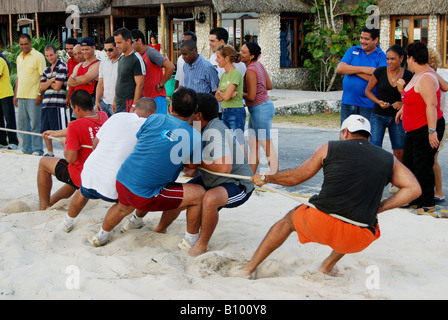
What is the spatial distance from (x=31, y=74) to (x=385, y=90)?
5899 millimetres

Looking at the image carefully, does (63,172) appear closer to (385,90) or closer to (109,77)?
(109,77)

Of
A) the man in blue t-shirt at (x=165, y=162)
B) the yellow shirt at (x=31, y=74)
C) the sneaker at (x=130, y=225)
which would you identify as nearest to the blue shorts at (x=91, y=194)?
the man in blue t-shirt at (x=165, y=162)

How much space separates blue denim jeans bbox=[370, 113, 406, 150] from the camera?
703 centimetres

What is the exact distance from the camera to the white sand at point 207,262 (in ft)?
12.8

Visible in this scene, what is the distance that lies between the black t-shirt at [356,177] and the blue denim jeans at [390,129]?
321 centimetres

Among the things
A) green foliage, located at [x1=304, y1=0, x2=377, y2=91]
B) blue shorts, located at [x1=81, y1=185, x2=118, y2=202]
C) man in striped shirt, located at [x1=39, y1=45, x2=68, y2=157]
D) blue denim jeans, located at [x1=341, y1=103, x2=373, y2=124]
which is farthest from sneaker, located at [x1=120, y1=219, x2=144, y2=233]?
green foliage, located at [x1=304, y1=0, x2=377, y2=91]

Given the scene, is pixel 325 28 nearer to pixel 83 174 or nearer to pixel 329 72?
pixel 329 72

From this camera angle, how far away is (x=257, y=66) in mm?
7434

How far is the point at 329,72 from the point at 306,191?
13455mm

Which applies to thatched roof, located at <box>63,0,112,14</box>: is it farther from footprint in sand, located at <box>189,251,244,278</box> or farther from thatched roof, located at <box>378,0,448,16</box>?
footprint in sand, located at <box>189,251,244,278</box>

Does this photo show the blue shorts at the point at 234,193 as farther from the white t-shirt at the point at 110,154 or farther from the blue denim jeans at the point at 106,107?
the blue denim jeans at the point at 106,107

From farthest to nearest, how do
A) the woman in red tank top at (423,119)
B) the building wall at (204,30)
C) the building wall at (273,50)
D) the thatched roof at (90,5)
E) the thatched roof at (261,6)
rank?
1. the thatched roof at (90,5)
2. the building wall at (204,30)
3. the building wall at (273,50)
4. the thatched roof at (261,6)
5. the woman in red tank top at (423,119)
